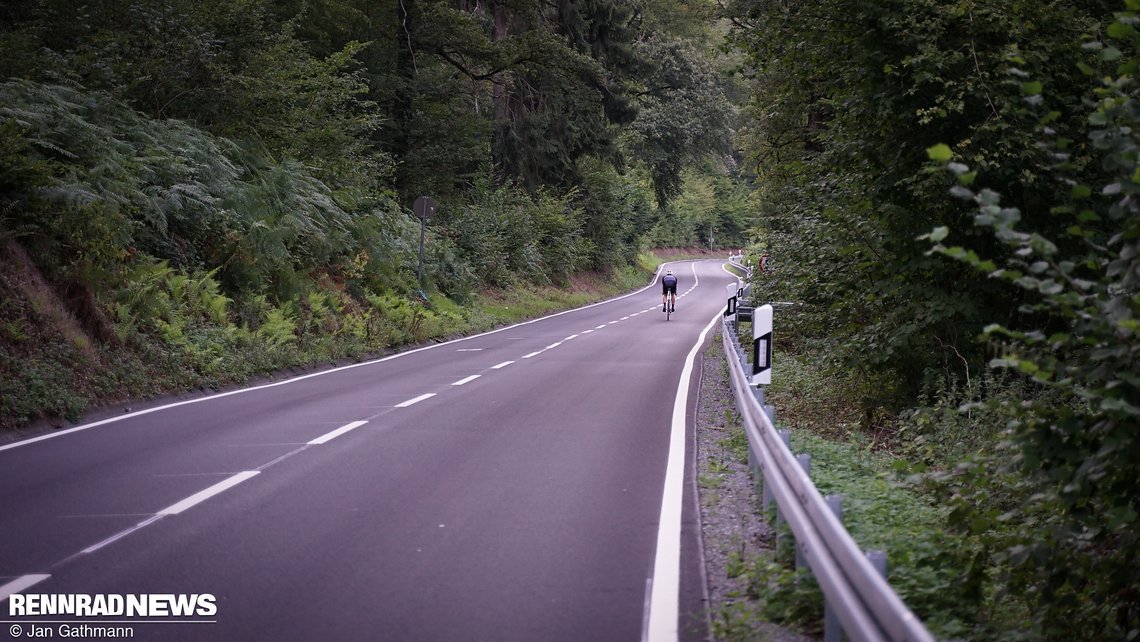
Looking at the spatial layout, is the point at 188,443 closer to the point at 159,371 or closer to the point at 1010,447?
the point at 159,371

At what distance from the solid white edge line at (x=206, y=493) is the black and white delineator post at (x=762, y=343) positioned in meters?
5.48

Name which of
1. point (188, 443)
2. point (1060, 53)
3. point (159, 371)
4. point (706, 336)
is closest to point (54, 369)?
point (159, 371)

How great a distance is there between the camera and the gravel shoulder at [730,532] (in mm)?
4984

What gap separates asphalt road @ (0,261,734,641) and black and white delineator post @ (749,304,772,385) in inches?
41.6

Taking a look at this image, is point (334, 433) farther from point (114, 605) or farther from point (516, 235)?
point (516, 235)

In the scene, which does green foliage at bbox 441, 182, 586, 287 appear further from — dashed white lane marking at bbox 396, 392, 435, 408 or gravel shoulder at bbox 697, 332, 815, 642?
gravel shoulder at bbox 697, 332, 815, 642

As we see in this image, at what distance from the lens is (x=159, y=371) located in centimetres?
1484

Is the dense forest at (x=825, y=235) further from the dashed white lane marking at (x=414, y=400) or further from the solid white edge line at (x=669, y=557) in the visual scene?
the dashed white lane marking at (x=414, y=400)

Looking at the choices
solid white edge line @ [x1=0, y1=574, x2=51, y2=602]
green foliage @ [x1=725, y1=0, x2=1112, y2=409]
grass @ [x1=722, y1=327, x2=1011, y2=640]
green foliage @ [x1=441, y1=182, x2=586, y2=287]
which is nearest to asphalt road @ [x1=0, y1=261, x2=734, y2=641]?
solid white edge line @ [x1=0, y1=574, x2=51, y2=602]

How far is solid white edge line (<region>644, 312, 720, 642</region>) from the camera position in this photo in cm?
511

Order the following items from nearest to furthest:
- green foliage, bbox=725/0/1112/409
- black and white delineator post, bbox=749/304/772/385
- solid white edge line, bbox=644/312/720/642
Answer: solid white edge line, bbox=644/312/720/642
green foliage, bbox=725/0/1112/409
black and white delineator post, bbox=749/304/772/385

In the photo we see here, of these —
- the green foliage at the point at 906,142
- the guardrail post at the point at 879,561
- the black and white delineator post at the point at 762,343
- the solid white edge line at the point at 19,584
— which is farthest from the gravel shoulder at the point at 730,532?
the solid white edge line at the point at 19,584

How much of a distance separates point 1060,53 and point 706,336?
62.0 feet

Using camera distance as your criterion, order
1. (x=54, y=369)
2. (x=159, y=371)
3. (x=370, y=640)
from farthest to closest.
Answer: (x=159, y=371), (x=54, y=369), (x=370, y=640)
